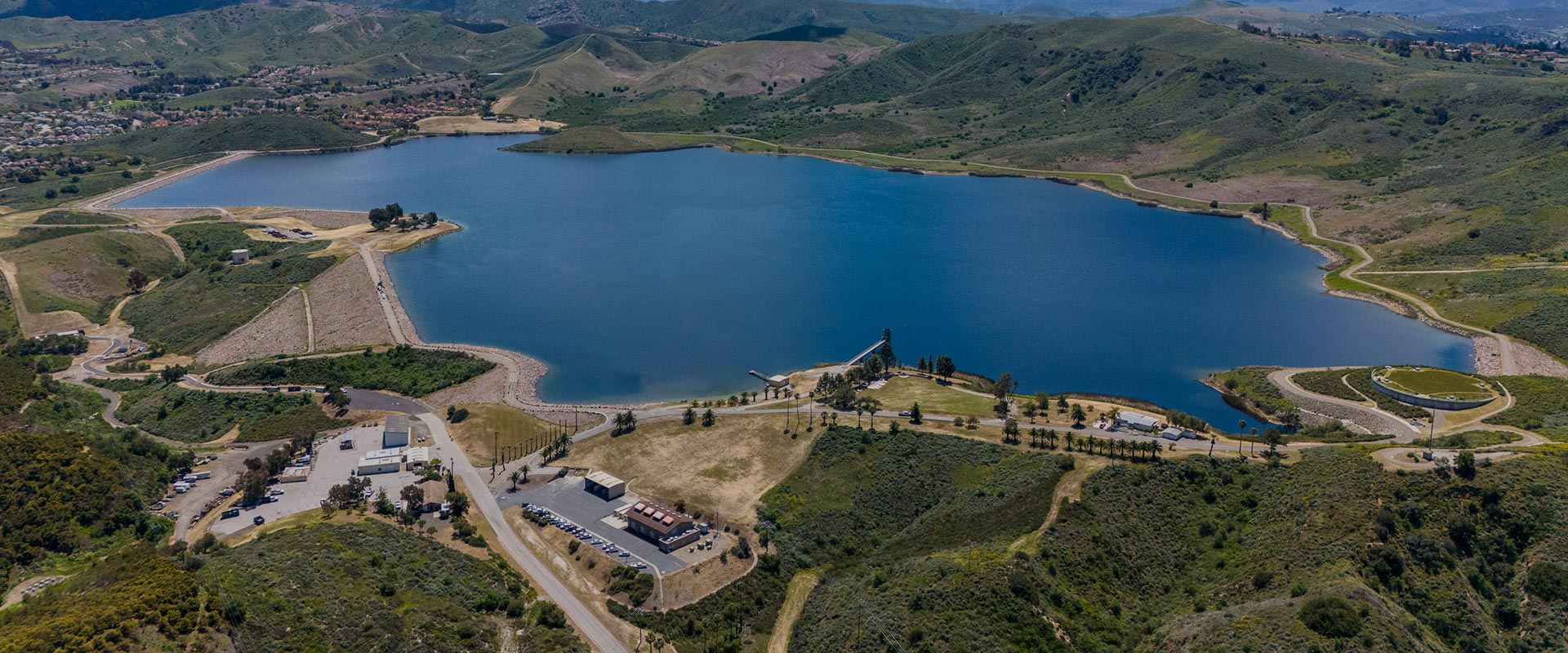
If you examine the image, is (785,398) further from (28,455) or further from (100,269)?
(100,269)

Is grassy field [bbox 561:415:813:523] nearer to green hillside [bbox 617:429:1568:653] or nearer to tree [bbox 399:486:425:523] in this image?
green hillside [bbox 617:429:1568:653]

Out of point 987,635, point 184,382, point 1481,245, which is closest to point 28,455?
point 184,382

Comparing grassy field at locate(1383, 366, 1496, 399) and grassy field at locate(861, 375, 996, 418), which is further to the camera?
grassy field at locate(861, 375, 996, 418)

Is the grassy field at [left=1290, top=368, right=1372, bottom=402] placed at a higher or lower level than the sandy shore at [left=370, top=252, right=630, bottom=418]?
higher

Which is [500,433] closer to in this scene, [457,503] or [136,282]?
[457,503]

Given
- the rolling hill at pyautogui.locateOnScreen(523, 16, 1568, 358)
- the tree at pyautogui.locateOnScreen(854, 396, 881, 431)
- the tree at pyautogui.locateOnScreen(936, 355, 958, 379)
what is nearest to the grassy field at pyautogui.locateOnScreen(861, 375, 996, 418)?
the tree at pyautogui.locateOnScreen(854, 396, 881, 431)

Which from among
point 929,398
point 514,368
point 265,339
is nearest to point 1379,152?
point 929,398

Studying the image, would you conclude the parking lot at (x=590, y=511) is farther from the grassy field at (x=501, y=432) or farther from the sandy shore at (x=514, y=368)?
the sandy shore at (x=514, y=368)
